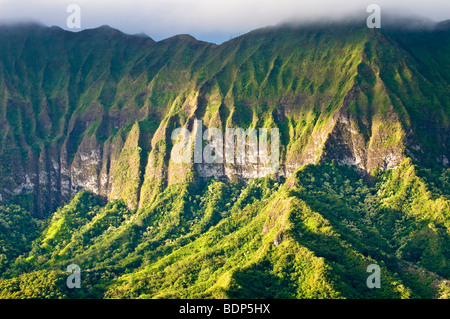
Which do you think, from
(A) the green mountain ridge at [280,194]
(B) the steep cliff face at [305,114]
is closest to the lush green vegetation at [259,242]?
(A) the green mountain ridge at [280,194]

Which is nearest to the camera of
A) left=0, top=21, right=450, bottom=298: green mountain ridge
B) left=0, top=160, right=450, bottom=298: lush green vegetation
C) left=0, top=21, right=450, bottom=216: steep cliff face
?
left=0, top=160, right=450, bottom=298: lush green vegetation

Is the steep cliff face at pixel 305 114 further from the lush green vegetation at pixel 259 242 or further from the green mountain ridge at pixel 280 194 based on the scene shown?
the lush green vegetation at pixel 259 242

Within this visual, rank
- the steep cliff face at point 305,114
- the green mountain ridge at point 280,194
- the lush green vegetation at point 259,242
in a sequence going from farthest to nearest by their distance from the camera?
1. the steep cliff face at point 305,114
2. the green mountain ridge at point 280,194
3. the lush green vegetation at point 259,242

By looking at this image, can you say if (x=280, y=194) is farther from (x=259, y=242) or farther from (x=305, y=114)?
(x=305, y=114)

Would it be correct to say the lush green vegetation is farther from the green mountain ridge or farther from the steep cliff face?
the steep cliff face

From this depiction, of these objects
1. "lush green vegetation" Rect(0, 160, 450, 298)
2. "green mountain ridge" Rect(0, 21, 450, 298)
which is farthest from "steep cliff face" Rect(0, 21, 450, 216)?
"lush green vegetation" Rect(0, 160, 450, 298)

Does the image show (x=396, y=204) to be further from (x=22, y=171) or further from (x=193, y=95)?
(x=22, y=171)

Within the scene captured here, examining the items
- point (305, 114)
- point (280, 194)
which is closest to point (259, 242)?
point (280, 194)

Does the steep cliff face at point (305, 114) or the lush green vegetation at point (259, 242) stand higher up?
the steep cliff face at point (305, 114)

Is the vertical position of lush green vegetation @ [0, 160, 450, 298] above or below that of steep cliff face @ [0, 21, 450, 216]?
below
